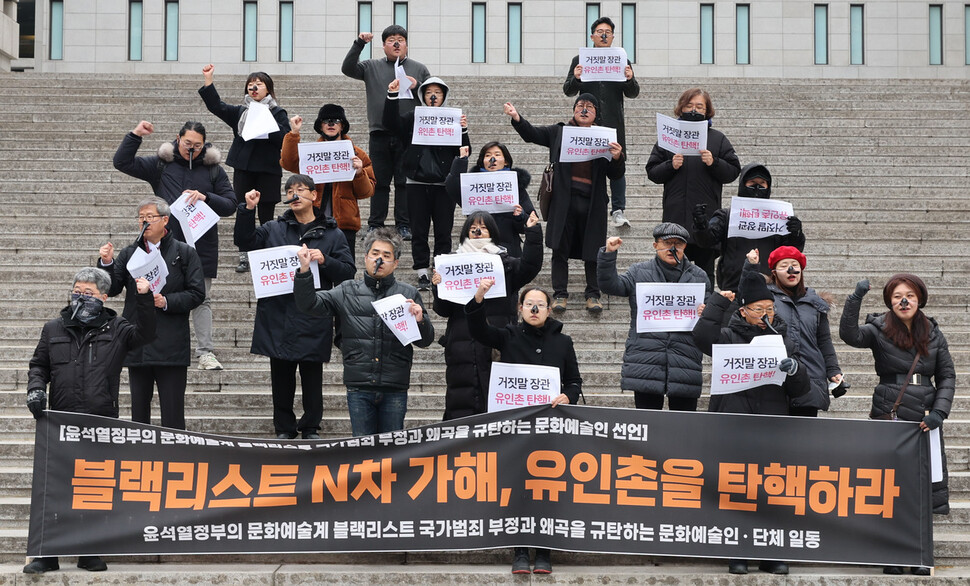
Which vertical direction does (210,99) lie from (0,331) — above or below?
above

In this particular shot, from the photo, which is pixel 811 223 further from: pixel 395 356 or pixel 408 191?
pixel 395 356

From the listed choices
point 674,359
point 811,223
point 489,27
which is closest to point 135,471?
point 674,359

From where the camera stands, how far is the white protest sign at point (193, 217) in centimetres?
901

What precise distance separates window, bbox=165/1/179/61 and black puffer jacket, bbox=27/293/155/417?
25.8 meters

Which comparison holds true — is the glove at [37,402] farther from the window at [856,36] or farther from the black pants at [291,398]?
the window at [856,36]

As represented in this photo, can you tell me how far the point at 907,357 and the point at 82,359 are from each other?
5.24m

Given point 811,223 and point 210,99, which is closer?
point 210,99

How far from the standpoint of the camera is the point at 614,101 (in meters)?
11.2

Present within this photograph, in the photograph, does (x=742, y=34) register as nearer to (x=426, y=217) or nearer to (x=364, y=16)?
(x=364, y=16)

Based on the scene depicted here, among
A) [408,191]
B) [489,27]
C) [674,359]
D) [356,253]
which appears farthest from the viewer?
[489,27]

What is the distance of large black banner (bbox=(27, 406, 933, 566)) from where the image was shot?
701cm

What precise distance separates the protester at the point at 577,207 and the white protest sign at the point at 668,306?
88.3 inches

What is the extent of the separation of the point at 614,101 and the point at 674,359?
4.24m

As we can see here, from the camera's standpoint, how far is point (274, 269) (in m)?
8.30
